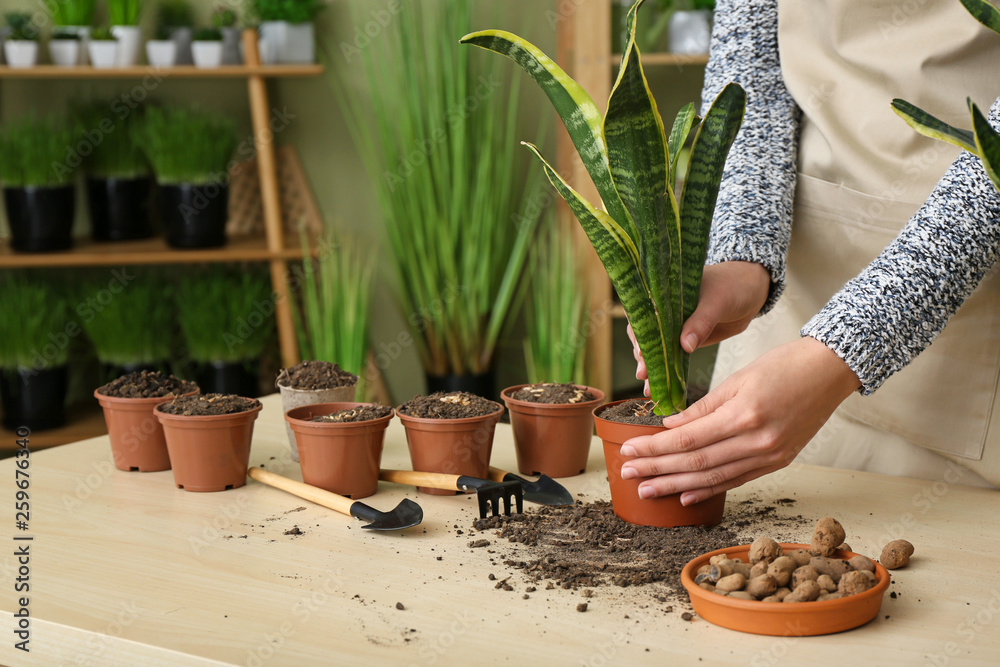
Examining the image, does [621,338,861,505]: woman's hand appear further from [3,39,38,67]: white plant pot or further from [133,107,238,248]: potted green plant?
[3,39,38,67]: white plant pot

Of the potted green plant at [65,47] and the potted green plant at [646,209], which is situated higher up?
the potted green plant at [65,47]

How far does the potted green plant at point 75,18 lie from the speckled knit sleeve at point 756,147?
6.30 feet

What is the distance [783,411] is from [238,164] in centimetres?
229

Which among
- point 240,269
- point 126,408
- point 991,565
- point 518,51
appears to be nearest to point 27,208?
point 240,269

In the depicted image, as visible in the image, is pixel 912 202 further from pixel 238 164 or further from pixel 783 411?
pixel 238 164

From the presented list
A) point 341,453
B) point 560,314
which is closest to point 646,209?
point 341,453

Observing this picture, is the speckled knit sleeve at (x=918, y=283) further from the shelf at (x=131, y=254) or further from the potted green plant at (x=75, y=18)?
the potted green plant at (x=75, y=18)

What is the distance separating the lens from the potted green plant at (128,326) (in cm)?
247

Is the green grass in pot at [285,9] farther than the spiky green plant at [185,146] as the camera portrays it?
Yes

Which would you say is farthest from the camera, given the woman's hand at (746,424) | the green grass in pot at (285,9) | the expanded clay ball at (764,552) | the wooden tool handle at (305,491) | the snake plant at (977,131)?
the green grass in pot at (285,9)

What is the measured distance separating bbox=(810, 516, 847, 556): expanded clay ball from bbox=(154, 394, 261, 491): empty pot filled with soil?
0.65 m

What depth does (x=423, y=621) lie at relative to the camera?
0.71 meters

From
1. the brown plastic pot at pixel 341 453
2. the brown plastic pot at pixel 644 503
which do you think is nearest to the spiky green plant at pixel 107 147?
the brown plastic pot at pixel 341 453

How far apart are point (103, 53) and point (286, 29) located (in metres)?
0.50
